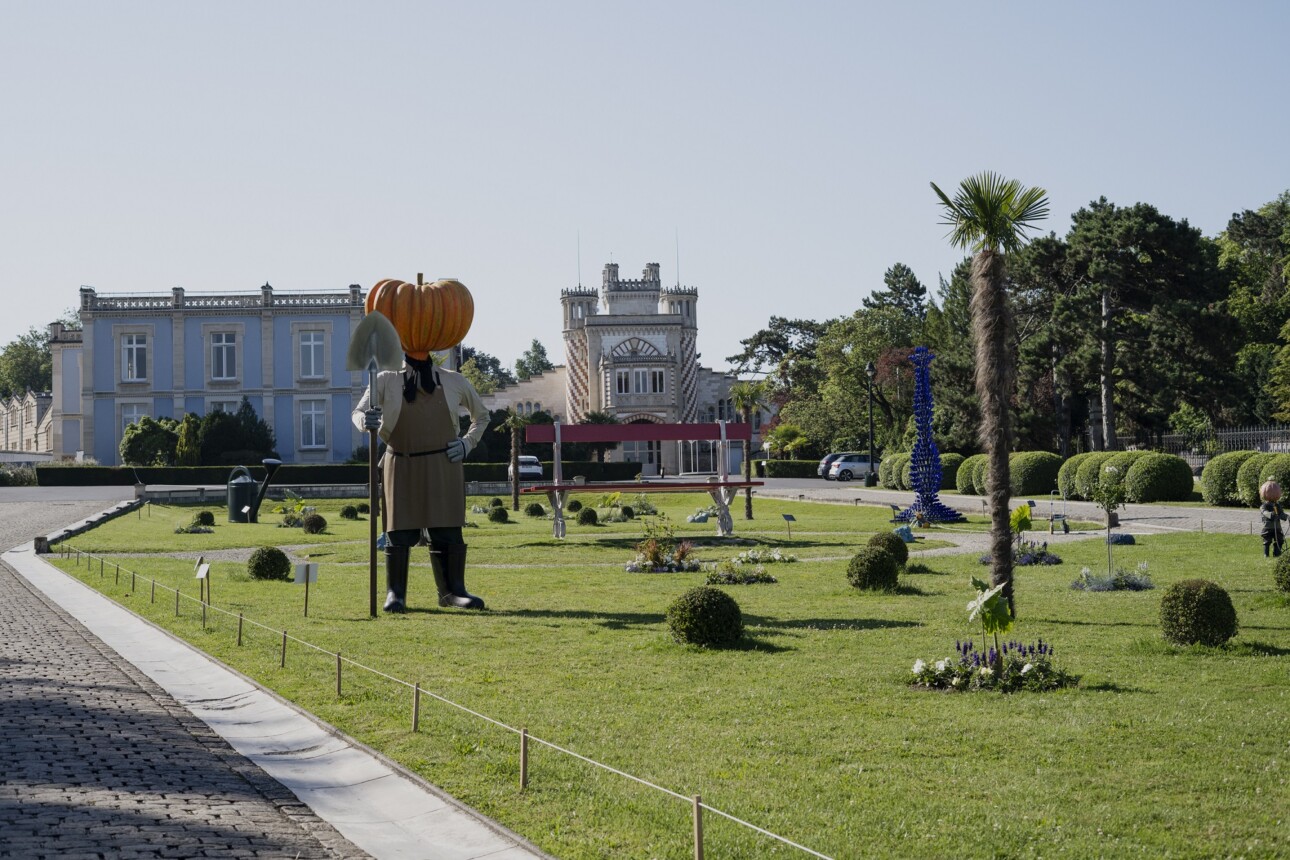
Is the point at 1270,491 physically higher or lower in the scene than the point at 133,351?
lower

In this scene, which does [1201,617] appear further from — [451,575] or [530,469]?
[530,469]

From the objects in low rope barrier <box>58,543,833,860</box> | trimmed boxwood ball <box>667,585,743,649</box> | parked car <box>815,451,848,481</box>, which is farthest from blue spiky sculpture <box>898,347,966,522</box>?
parked car <box>815,451,848,481</box>

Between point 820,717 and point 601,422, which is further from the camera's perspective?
point 601,422

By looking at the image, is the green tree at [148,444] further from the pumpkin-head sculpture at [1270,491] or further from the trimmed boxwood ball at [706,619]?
the trimmed boxwood ball at [706,619]

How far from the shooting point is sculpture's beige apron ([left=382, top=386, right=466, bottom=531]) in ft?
58.7

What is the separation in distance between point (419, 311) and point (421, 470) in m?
2.37

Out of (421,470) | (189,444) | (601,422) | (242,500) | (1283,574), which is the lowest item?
(1283,574)

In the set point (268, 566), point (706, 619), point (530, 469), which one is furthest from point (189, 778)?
point (530, 469)

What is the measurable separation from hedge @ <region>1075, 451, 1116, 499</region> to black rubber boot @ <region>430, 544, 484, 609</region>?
27408mm

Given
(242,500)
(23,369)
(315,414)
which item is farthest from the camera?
(23,369)

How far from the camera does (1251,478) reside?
115ft

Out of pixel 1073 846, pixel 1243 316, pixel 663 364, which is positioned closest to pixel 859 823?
pixel 1073 846

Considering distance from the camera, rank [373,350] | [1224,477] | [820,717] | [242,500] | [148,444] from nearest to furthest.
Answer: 1. [820,717]
2. [373,350]
3. [1224,477]
4. [242,500]
5. [148,444]

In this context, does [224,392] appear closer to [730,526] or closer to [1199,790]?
[730,526]
